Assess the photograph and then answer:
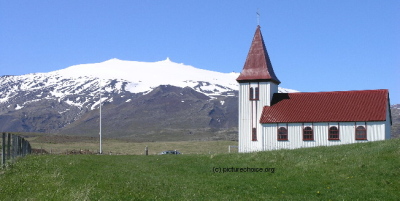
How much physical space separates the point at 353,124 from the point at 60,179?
111ft

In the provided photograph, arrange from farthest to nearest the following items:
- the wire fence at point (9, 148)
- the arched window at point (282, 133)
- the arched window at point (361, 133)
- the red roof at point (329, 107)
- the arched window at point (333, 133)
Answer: the arched window at point (282, 133)
the arched window at point (333, 133)
the red roof at point (329, 107)
the arched window at point (361, 133)
the wire fence at point (9, 148)

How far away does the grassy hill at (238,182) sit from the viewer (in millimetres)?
17672

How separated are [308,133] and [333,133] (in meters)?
2.42

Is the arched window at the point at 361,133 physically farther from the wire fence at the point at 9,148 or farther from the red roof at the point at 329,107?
the wire fence at the point at 9,148

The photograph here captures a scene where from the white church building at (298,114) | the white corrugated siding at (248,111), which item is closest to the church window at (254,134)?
the white church building at (298,114)

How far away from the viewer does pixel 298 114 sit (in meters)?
50.2

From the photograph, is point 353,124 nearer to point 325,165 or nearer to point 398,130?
point 325,165

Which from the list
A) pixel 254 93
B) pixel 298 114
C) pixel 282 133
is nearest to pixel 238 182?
pixel 282 133

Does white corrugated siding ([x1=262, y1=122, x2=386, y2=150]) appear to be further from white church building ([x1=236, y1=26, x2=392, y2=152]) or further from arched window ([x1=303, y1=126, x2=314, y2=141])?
arched window ([x1=303, y1=126, x2=314, y2=141])

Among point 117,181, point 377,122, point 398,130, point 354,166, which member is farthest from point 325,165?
point 398,130

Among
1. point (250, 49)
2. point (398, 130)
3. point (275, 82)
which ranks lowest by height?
point (398, 130)

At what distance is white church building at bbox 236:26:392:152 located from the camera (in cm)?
4747

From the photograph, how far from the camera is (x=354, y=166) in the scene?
24.8m

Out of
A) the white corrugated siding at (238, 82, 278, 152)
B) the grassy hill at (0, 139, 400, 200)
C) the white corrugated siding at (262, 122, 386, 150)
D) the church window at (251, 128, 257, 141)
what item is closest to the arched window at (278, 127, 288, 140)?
the white corrugated siding at (262, 122, 386, 150)
